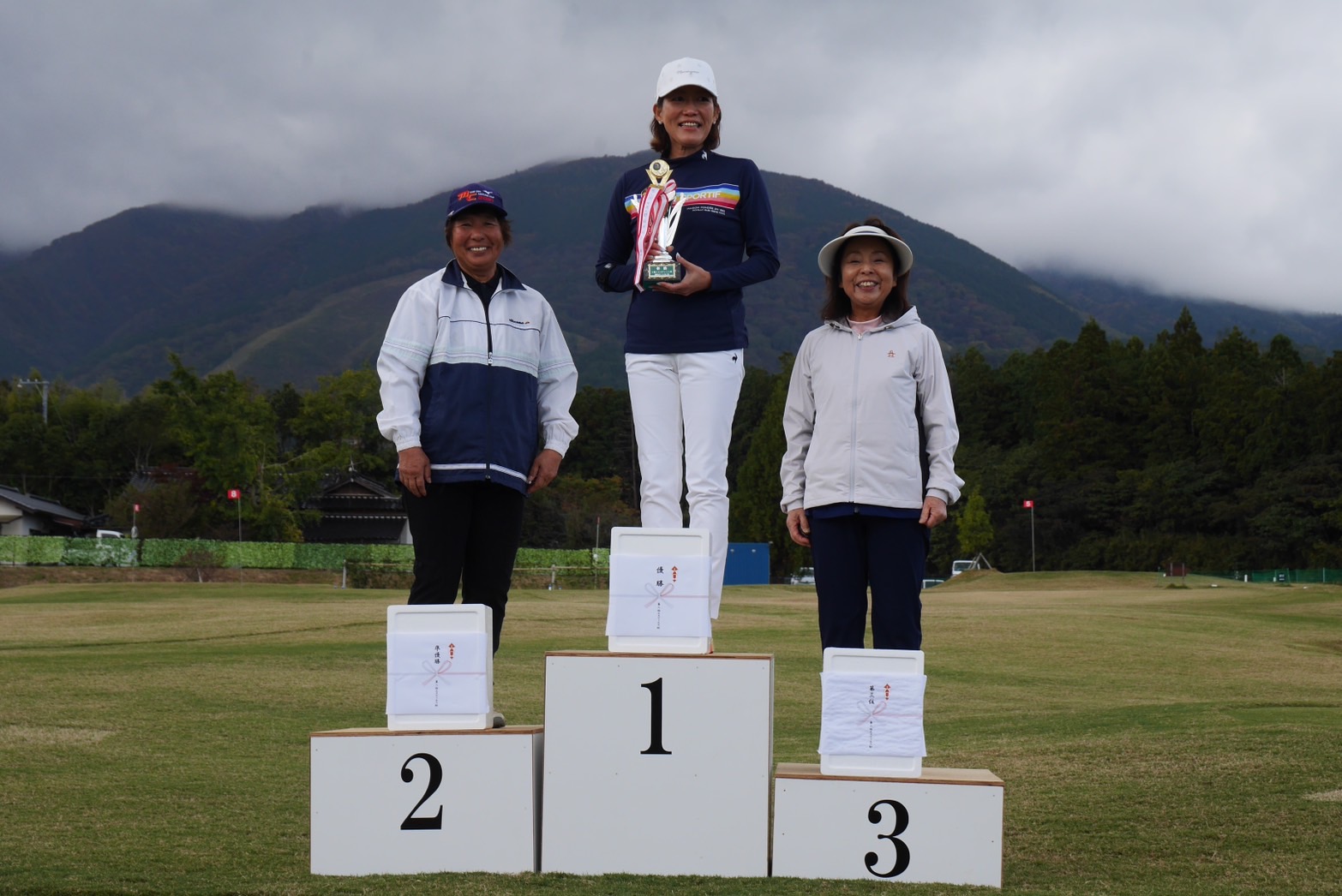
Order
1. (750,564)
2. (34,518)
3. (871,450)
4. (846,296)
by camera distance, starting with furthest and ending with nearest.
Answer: (34,518) → (750,564) → (846,296) → (871,450)

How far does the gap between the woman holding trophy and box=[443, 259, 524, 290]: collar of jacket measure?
44cm

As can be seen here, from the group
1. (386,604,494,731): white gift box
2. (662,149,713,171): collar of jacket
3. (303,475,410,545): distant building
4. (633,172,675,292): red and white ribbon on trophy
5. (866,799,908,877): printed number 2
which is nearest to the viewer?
(866,799,908,877): printed number 2

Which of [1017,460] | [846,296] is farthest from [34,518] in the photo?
[846,296]

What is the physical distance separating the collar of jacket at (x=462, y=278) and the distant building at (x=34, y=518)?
6446 cm

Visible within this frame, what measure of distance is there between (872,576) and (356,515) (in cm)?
6672

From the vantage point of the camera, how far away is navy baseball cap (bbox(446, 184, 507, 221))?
5281 mm

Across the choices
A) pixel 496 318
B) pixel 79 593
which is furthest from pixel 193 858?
pixel 79 593

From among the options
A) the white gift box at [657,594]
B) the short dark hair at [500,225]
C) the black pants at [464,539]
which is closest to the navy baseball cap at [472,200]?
the short dark hair at [500,225]

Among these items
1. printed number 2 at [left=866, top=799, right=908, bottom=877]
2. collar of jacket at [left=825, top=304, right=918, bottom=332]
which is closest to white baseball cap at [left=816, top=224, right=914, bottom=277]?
collar of jacket at [left=825, top=304, right=918, bottom=332]

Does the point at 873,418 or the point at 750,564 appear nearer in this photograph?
the point at 873,418

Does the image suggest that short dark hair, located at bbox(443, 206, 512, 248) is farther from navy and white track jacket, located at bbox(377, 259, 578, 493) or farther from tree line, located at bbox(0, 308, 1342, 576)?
tree line, located at bbox(0, 308, 1342, 576)

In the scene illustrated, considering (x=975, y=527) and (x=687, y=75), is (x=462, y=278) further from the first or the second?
(x=975, y=527)

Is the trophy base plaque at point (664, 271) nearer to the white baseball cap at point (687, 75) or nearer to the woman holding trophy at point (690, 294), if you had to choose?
the woman holding trophy at point (690, 294)

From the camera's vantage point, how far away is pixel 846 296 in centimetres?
521
